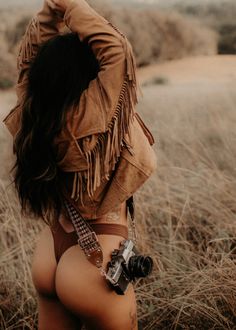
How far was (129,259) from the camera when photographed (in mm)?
1772

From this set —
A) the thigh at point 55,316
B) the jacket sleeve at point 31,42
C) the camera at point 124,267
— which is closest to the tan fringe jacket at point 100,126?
the jacket sleeve at point 31,42

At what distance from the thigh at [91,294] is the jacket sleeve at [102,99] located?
0.67ft

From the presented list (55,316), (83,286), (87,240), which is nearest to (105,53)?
(87,240)

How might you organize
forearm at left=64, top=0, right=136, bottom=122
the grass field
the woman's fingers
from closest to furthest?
forearm at left=64, top=0, right=136, bottom=122 < the woman's fingers < the grass field

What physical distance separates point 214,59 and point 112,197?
732 inches

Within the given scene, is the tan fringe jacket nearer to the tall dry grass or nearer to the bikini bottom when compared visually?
the bikini bottom

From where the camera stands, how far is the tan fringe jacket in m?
1.69

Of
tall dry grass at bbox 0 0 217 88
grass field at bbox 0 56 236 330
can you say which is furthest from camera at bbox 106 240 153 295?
tall dry grass at bbox 0 0 217 88

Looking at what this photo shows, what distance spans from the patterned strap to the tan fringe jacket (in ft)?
0.10

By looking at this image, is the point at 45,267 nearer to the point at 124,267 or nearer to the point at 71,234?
the point at 71,234

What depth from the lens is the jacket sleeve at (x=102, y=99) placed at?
5.50ft

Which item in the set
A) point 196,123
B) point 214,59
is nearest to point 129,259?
point 196,123

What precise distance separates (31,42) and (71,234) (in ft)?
2.12

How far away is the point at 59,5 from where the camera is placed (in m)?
1.79
